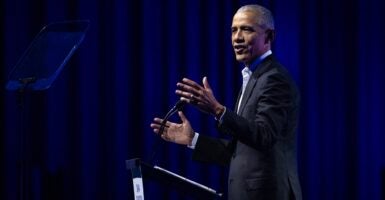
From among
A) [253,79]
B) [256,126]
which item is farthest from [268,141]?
[253,79]

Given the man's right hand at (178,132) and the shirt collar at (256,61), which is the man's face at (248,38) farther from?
the man's right hand at (178,132)

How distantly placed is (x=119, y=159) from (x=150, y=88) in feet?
1.56

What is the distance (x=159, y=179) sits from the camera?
193cm

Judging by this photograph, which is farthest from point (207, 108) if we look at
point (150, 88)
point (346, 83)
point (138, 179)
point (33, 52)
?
point (346, 83)

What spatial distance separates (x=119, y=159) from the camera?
12.8 ft

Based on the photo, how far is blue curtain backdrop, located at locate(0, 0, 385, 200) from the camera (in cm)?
376

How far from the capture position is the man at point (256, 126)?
6.99ft

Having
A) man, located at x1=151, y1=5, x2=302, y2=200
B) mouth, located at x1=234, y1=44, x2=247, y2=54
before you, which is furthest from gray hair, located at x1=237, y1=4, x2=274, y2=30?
mouth, located at x1=234, y1=44, x2=247, y2=54

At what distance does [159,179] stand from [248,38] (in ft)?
2.54

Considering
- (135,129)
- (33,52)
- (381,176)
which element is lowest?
(381,176)

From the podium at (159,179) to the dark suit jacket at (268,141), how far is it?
0.94ft

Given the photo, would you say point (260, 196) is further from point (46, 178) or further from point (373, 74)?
point (373, 74)

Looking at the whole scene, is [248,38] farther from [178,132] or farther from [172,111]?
[172,111]

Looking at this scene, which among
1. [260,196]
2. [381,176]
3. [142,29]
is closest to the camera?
[260,196]
